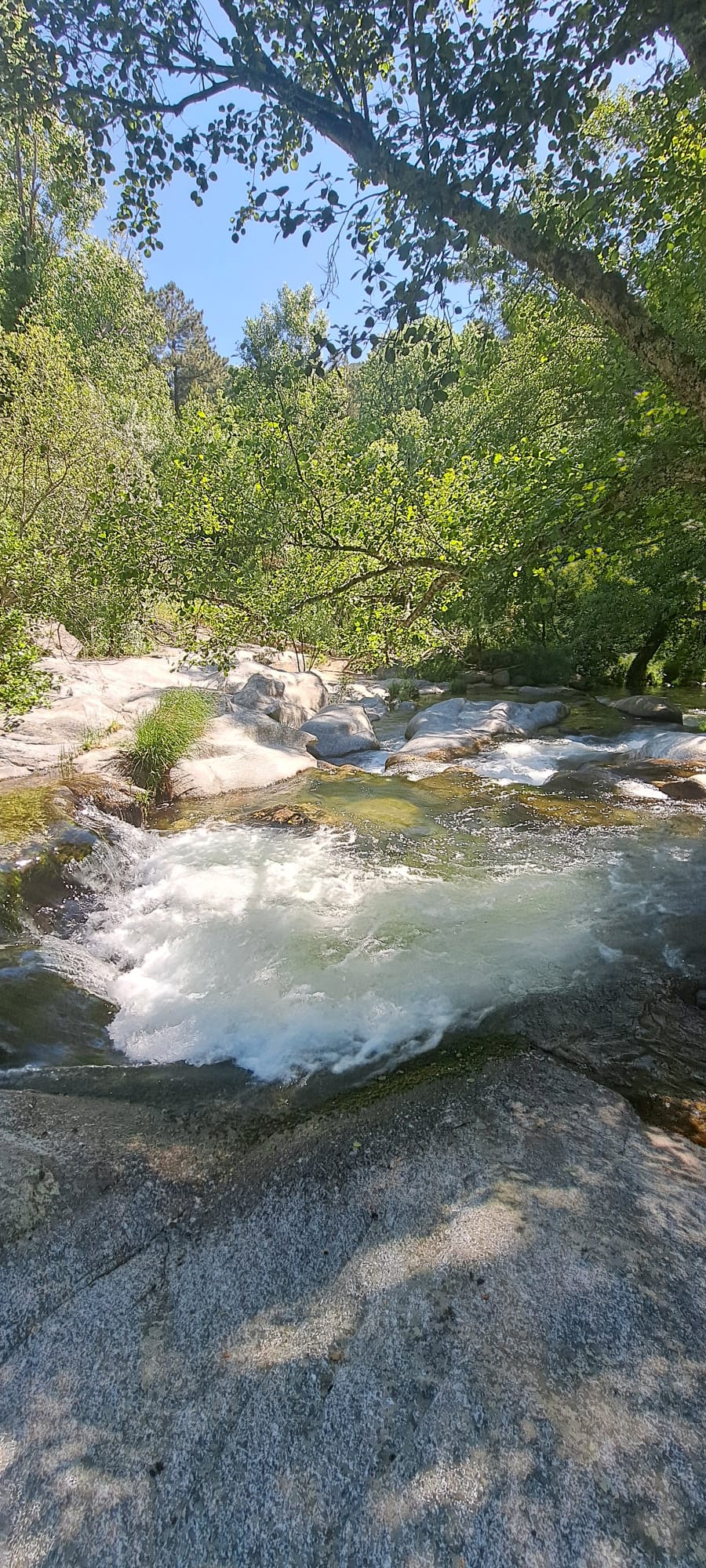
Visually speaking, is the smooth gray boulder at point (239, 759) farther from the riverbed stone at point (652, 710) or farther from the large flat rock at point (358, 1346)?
the riverbed stone at point (652, 710)

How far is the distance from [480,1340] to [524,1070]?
64.5 inches

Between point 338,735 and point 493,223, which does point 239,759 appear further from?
point 493,223

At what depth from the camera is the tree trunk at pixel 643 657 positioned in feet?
57.7

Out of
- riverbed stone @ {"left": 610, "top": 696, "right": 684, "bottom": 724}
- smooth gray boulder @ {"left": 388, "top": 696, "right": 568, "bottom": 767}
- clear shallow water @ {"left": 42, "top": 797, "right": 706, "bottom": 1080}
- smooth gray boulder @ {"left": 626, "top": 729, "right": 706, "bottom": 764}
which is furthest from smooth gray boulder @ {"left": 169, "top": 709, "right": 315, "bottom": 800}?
riverbed stone @ {"left": 610, "top": 696, "right": 684, "bottom": 724}

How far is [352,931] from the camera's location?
18.4 feet

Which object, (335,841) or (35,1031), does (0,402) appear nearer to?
(335,841)

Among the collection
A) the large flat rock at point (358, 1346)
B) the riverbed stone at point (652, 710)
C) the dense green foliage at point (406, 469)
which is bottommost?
the large flat rock at point (358, 1346)

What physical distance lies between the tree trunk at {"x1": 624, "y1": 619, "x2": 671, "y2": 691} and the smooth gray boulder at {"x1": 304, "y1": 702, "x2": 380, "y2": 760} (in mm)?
9432

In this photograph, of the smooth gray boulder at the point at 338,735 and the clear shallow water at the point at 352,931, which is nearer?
the clear shallow water at the point at 352,931

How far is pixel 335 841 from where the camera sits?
7742 millimetres

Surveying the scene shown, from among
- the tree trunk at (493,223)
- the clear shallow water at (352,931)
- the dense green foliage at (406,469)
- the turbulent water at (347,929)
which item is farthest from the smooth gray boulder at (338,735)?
the tree trunk at (493,223)

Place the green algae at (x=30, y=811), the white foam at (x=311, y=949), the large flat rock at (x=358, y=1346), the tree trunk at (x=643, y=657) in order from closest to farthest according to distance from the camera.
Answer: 1. the large flat rock at (x=358, y=1346)
2. the white foam at (x=311, y=949)
3. the green algae at (x=30, y=811)
4. the tree trunk at (x=643, y=657)

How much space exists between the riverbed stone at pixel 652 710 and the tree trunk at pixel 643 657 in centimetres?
251

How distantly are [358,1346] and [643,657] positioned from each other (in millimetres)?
19741
